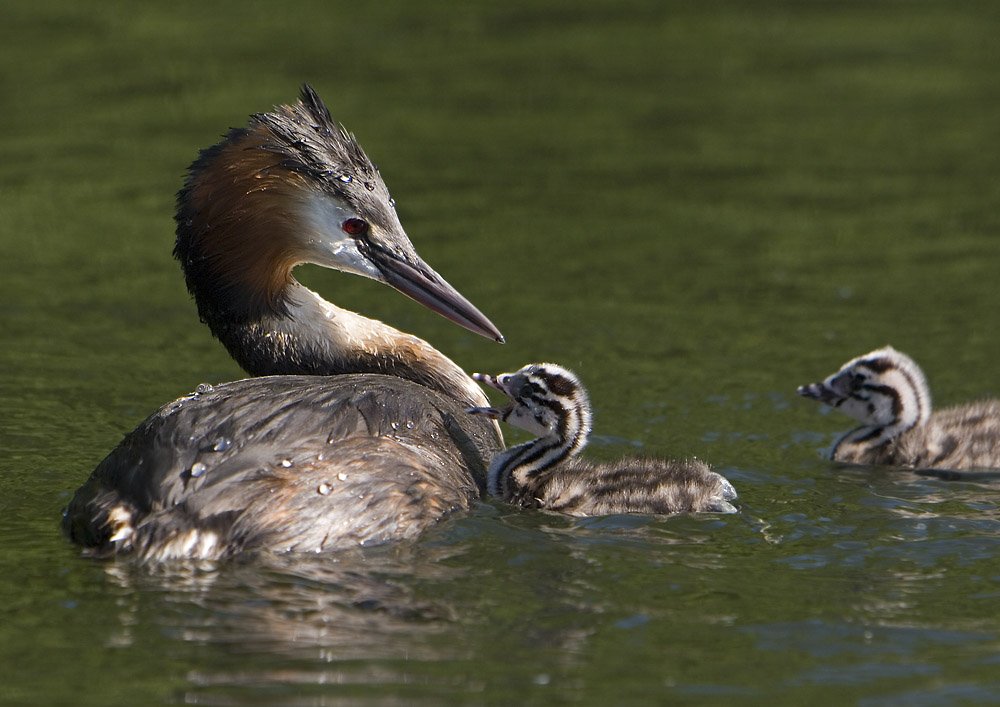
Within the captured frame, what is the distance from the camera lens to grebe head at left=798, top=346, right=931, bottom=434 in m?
8.42

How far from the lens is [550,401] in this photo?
7.32 metres

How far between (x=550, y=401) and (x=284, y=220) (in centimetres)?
156

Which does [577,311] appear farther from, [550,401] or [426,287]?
[550,401]

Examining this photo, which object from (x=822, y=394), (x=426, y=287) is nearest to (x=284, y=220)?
(x=426, y=287)

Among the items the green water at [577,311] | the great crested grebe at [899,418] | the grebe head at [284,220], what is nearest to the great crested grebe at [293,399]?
the grebe head at [284,220]

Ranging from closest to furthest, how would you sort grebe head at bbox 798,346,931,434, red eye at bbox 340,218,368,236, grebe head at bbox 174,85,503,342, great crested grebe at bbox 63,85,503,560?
1. great crested grebe at bbox 63,85,503,560
2. grebe head at bbox 174,85,503,342
3. red eye at bbox 340,218,368,236
4. grebe head at bbox 798,346,931,434

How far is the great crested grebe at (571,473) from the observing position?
23.6ft

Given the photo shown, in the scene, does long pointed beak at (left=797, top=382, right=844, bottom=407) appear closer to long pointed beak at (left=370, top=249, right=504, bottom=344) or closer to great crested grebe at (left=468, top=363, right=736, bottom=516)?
great crested grebe at (left=468, top=363, right=736, bottom=516)

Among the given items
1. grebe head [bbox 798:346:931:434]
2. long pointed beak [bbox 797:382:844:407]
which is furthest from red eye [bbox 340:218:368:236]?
grebe head [bbox 798:346:931:434]

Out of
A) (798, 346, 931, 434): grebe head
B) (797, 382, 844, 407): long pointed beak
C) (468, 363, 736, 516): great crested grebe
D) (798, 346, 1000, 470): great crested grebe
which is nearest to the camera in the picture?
(468, 363, 736, 516): great crested grebe

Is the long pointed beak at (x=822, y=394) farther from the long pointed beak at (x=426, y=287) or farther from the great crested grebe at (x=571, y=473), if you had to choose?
the long pointed beak at (x=426, y=287)

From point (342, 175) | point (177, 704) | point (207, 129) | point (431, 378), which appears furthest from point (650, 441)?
point (207, 129)

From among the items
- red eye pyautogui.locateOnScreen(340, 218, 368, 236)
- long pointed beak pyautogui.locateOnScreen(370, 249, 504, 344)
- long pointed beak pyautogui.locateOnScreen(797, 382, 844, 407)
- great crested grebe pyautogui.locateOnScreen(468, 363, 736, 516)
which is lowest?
great crested grebe pyautogui.locateOnScreen(468, 363, 736, 516)

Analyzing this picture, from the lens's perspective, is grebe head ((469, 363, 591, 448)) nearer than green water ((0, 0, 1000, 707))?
No
